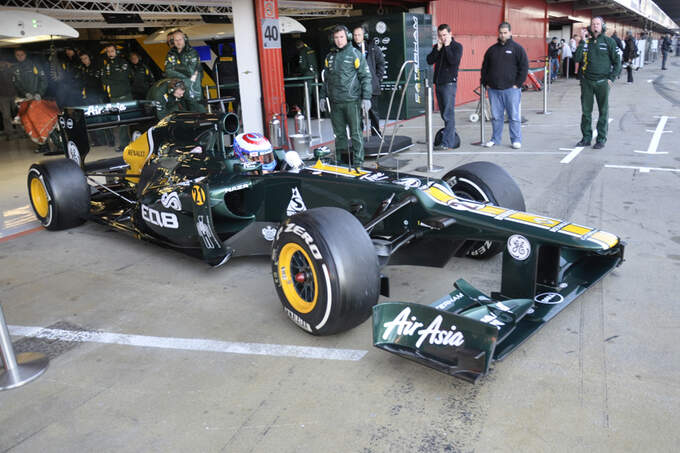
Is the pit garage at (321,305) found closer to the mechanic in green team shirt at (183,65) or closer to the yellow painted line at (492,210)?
the yellow painted line at (492,210)

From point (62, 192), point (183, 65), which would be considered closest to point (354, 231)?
point (62, 192)

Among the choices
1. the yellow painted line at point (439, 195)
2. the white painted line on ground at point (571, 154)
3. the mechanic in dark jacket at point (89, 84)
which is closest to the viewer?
the yellow painted line at point (439, 195)

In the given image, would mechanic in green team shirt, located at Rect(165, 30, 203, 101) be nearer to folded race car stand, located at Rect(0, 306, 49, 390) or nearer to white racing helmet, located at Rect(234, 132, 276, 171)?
white racing helmet, located at Rect(234, 132, 276, 171)

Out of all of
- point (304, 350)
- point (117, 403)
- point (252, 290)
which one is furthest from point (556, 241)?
point (117, 403)

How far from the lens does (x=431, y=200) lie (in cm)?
371

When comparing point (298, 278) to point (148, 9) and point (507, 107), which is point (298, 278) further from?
point (148, 9)

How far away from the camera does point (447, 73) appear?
29.4 ft

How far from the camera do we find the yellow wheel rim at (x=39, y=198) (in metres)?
5.90

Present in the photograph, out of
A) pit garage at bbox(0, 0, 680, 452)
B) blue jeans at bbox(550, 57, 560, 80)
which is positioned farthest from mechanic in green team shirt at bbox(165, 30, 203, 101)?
blue jeans at bbox(550, 57, 560, 80)

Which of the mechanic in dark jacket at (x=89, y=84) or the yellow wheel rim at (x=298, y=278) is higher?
the mechanic in dark jacket at (x=89, y=84)

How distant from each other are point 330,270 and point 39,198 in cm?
433

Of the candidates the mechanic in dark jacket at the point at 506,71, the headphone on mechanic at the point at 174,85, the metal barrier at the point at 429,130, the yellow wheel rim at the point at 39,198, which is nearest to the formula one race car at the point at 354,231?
the yellow wheel rim at the point at 39,198

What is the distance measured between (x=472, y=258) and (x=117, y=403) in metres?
2.78

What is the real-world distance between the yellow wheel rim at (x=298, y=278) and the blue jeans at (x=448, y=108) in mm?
6260
